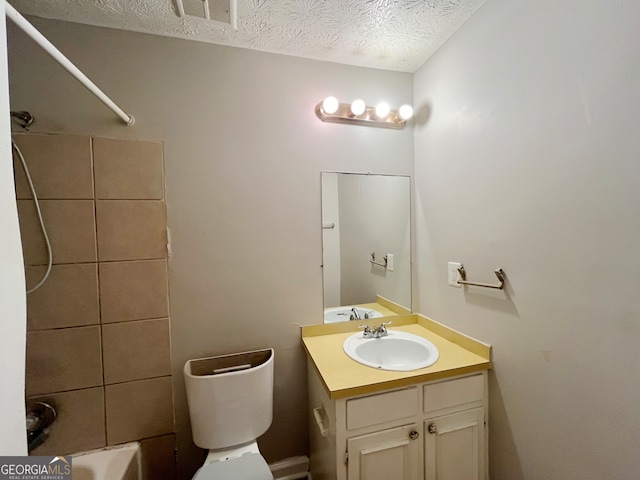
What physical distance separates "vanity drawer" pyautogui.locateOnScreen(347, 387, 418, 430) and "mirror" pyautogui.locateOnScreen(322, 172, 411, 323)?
A: 557mm

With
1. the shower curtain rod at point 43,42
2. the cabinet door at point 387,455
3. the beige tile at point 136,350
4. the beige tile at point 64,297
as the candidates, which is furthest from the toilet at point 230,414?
the shower curtain rod at point 43,42

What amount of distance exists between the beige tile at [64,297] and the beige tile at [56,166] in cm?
34

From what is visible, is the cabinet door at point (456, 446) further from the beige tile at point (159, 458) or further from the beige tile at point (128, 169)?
the beige tile at point (128, 169)

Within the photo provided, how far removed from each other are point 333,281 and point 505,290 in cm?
84

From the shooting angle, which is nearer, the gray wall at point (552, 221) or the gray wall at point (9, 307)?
the gray wall at point (9, 307)

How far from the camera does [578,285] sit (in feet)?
2.85

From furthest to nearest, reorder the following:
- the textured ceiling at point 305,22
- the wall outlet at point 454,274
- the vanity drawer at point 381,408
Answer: the wall outlet at point 454,274 → the textured ceiling at point 305,22 → the vanity drawer at point 381,408

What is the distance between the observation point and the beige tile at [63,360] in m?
1.16

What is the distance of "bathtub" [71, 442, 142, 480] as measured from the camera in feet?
3.66

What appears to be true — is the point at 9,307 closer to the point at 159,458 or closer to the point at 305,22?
the point at 159,458

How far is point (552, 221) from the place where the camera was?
93 centimetres

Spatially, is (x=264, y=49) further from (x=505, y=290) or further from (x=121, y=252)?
(x=505, y=290)

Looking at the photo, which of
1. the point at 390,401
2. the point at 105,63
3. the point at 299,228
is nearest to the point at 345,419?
the point at 390,401

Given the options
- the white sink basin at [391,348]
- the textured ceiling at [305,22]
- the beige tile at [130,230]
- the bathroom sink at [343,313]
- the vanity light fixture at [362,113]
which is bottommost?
the white sink basin at [391,348]
